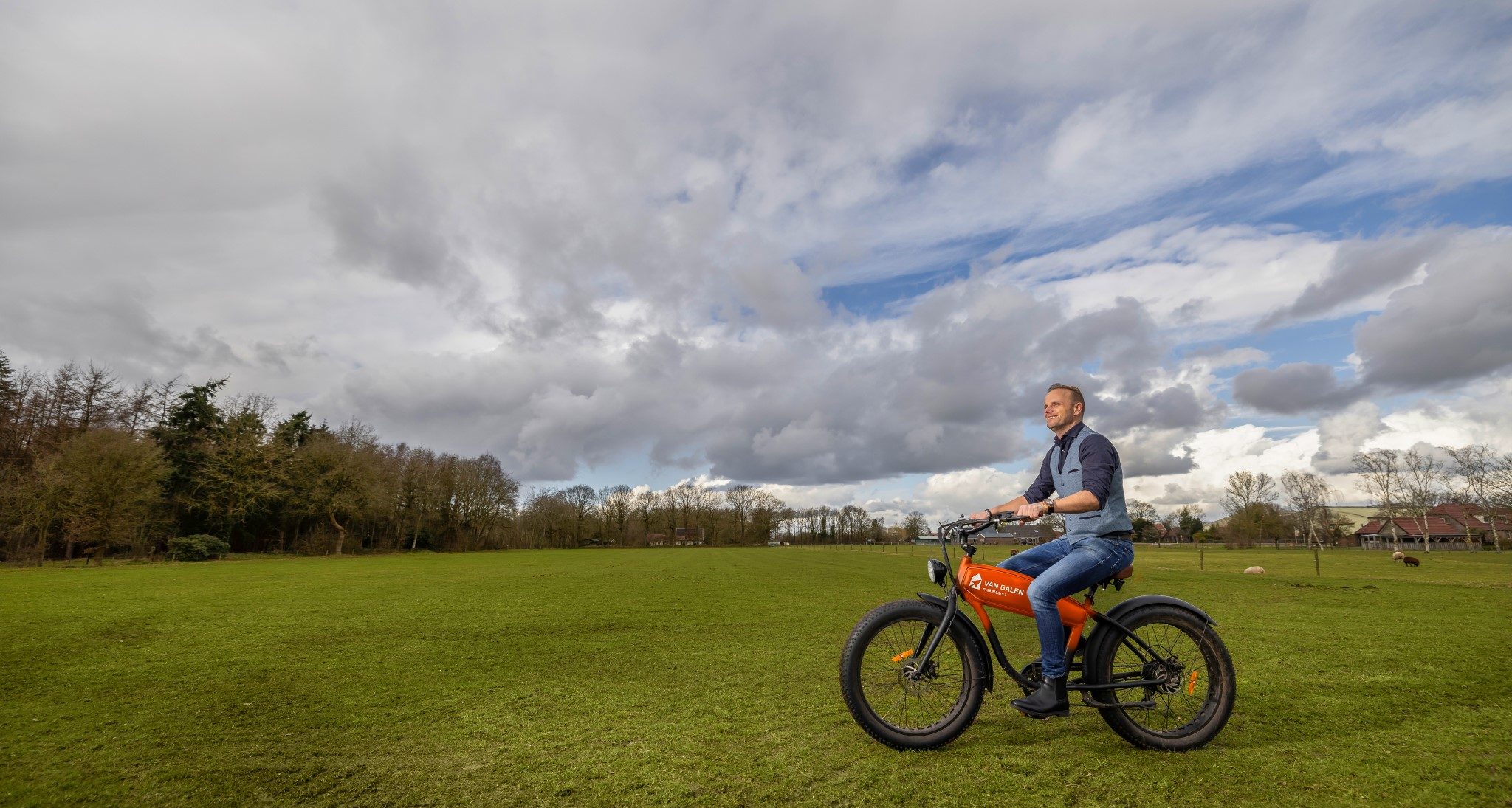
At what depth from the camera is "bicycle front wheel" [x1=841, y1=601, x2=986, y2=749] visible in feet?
→ 13.5

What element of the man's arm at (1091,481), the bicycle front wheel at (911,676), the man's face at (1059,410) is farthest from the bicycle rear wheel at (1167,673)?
the man's face at (1059,410)

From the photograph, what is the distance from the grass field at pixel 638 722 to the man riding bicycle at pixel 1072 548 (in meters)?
0.48

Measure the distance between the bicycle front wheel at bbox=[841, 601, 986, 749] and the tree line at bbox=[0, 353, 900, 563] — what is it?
153 ft

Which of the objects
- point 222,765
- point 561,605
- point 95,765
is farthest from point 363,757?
point 561,605

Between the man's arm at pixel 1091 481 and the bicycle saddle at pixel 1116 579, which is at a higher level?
the man's arm at pixel 1091 481

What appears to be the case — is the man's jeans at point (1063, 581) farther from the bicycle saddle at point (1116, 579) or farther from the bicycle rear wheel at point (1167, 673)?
the bicycle rear wheel at point (1167, 673)

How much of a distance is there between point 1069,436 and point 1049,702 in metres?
1.69

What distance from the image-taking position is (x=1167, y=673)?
423cm

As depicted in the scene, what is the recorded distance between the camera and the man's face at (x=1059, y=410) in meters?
4.53

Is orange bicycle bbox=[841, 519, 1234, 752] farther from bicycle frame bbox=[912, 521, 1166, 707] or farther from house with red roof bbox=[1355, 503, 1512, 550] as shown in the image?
house with red roof bbox=[1355, 503, 1512, 550]

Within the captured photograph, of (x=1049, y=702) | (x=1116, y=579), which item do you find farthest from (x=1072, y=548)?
(x=1049, y=702)

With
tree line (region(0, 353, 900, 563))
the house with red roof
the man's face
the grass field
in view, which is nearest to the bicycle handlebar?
the man's face

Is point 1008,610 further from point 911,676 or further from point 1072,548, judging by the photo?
point 911,676

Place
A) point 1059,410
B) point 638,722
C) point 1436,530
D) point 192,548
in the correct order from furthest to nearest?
point 1436,530
point 192,548
point 638,722
point 1059,410
